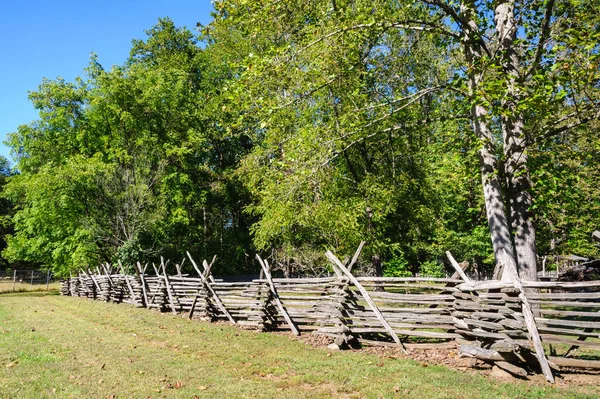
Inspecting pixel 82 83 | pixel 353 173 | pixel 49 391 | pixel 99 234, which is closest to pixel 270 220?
pixel 353 173

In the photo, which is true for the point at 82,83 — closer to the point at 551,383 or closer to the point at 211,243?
the point at 211,243

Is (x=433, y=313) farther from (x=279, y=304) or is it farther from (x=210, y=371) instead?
(x=210, y=371)

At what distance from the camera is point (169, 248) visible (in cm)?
2778

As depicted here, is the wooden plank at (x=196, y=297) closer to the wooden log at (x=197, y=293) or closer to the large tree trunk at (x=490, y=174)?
the wooden log at (x=197, y=293)

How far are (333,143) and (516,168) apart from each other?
13.5 feet

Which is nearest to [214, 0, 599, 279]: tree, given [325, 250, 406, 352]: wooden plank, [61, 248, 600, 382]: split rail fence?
[61, 248, 600, 382]: split rail fence

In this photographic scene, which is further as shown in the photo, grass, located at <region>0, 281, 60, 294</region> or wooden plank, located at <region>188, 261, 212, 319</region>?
grass, located at <region>0, 281, 60, 294</region>

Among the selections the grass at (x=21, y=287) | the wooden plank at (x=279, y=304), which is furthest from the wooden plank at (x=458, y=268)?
the grass at (x=21, y=287)

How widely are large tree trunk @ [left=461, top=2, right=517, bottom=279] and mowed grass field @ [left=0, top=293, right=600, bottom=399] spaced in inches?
128

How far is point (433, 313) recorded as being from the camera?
335 inches

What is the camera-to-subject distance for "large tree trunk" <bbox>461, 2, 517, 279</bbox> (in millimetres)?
8969

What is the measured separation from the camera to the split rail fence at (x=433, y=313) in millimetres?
6738

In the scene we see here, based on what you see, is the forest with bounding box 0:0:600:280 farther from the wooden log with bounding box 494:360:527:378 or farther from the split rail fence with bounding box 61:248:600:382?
the wooden log with bounding box 494:360:527:378

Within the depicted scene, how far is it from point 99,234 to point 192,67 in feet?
57.1
